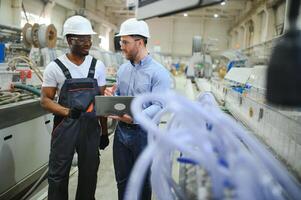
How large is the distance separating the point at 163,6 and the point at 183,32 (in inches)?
599

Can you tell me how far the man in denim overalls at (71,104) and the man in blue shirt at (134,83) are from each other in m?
0.24

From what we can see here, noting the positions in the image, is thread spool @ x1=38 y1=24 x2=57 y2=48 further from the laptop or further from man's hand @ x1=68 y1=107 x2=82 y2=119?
the laptop

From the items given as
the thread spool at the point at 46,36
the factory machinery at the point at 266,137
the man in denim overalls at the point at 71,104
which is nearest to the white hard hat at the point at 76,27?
the man in denim overalls at the point at 71,104

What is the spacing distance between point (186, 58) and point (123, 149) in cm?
1486

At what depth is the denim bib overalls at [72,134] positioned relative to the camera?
5.81 ft

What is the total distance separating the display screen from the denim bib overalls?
545mm

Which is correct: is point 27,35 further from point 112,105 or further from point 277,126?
point 277,126

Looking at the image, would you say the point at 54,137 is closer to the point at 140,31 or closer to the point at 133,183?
the point at 140,31

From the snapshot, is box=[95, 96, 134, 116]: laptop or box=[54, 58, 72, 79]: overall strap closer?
box=[95, 96, 134, 116]: laptop

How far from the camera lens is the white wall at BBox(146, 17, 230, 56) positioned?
52.0ft

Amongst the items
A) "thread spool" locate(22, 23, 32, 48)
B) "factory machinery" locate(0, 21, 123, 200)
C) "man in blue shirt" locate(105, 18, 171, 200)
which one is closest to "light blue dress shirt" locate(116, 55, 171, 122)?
"man in blue shirt" locate(105, 18, 171, 200)

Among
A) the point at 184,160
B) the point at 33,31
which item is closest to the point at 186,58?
the point at 33,31

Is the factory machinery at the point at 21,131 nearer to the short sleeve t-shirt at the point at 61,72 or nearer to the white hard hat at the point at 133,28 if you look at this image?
the short sleeve t-shirt at the point at 61,72

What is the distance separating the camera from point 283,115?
1.37m
